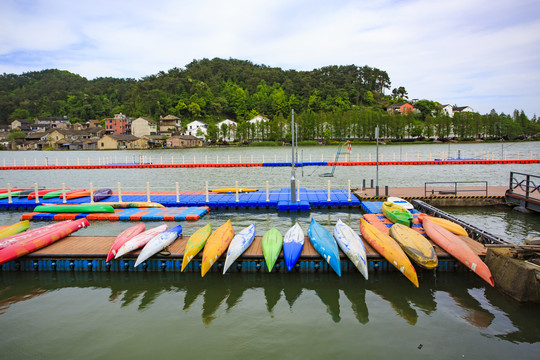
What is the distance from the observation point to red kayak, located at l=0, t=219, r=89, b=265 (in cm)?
1102

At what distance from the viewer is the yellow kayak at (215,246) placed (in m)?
10.6

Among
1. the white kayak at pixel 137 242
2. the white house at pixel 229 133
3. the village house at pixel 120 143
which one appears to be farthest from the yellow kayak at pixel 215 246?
the village house at pixel 120 143

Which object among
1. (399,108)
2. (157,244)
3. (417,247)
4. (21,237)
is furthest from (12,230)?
(399,108)

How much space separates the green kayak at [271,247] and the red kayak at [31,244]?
25.2 feet

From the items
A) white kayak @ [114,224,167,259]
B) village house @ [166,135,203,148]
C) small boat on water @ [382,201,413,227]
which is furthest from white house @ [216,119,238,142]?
white kayak @ [114,224,167,259]

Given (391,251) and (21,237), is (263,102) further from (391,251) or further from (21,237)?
(391,251)

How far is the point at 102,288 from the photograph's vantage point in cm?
1080

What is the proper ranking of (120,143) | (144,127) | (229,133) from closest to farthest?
(120,143)
(229,133)
(144,127)

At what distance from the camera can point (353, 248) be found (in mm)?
10805

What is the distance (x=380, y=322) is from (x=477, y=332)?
2.11 meters

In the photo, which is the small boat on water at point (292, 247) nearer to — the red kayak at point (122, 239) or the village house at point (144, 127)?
the red kayak at point (122, 239)

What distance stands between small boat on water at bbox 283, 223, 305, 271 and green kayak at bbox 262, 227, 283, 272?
0.20 m

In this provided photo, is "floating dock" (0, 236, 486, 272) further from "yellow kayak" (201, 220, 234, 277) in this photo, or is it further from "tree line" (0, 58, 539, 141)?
"tree line" (0, 58, 539, 141)

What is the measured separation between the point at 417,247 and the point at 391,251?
0.79 metres
